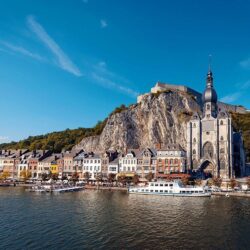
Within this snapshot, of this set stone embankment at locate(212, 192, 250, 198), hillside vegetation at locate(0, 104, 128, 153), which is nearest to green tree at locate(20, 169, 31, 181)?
hillside vegetation at locate(0, 104, 128, 153)

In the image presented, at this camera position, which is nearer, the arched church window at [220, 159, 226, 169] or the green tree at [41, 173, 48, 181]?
the arched church window at [220, 159, 226, 169]

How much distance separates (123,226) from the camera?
37.7 m

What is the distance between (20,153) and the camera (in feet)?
415

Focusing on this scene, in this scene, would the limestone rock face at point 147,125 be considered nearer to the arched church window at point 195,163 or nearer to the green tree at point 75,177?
the arched church window at point 195,163

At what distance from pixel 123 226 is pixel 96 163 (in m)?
69.4

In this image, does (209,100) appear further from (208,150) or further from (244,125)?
(244,125)

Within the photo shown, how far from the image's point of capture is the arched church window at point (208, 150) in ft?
343

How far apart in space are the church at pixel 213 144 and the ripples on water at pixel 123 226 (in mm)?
48497

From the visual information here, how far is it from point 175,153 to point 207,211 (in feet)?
155

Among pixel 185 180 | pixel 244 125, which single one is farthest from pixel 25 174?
pixel 244 125

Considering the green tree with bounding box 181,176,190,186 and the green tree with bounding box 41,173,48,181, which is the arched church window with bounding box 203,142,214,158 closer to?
the green tree with bounding box 181,176,190,186

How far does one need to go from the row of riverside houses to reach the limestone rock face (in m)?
15.2

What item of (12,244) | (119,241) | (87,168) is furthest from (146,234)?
(87,168)

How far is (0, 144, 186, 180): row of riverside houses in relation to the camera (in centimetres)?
9544
